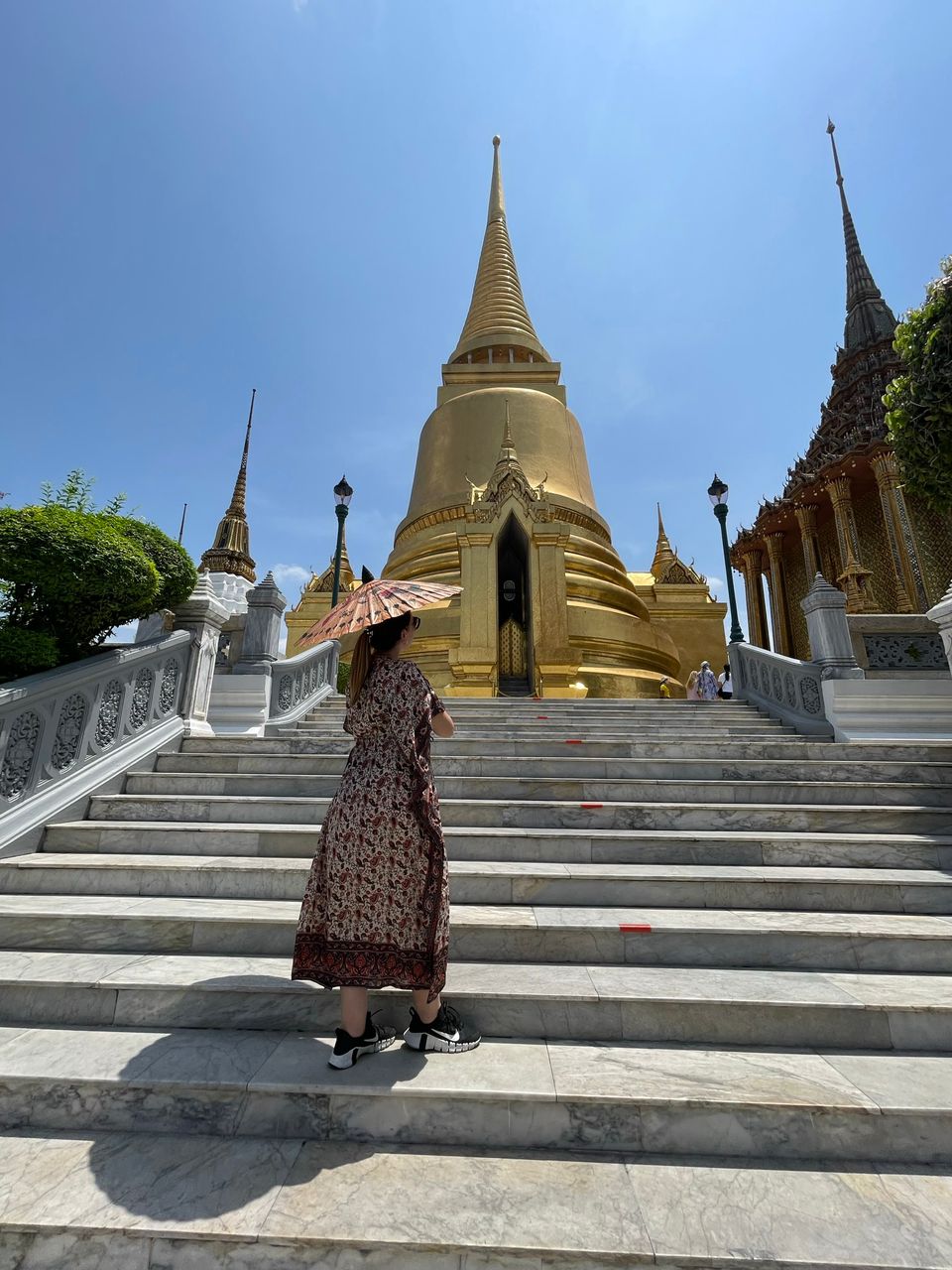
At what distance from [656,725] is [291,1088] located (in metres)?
6.01

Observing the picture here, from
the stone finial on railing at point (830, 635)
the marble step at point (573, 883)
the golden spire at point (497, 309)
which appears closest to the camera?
the marble step at point (573, 883)

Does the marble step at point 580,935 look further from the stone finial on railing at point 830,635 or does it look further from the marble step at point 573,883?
the stone finial on railing at point 830,635

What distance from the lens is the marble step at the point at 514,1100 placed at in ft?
6.54

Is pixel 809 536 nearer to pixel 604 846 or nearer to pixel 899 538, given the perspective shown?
pixel 899 538

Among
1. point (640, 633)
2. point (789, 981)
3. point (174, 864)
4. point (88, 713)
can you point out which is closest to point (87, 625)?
point (88, 713)

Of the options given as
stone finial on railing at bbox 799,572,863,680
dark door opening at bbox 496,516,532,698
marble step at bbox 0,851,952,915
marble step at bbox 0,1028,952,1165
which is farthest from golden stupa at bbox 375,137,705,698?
marble step at bbox 0,1028,952,1165

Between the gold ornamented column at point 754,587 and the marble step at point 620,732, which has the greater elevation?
the gold ornamented column at point 754,587

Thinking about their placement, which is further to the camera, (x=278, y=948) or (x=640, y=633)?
(x=640, y=633)

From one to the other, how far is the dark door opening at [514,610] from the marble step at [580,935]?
10275 mm

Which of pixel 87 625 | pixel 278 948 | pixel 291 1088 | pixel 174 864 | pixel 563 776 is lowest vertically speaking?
pixel 291 1088

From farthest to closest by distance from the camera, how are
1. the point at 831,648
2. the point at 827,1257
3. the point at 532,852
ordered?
the point at 831,648, the point at 532,852, the point at 827,1257

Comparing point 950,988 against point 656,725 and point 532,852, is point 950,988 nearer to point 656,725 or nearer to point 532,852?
point 532,852

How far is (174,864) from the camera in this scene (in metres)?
3.73

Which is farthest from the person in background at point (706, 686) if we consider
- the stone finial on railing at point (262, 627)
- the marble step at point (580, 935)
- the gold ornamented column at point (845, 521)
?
the gold ornamented column at point (845, 521)
